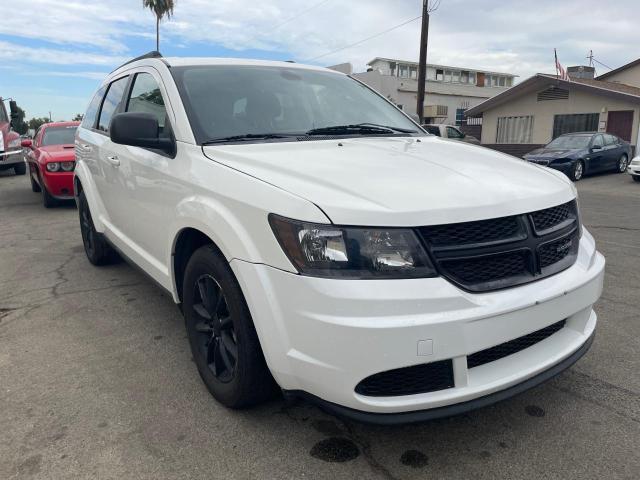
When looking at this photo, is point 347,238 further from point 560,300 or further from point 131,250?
point 131,250

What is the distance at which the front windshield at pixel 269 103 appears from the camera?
9.55ft

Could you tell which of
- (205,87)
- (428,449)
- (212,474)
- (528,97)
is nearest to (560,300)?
(428,449)

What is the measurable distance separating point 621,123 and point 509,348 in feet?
74.9

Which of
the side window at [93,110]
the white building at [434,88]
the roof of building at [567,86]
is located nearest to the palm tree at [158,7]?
the white building at [434,88]

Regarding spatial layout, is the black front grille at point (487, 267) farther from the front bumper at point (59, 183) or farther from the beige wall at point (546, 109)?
the beige wall at point (546, 109)

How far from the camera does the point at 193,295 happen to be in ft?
8.91

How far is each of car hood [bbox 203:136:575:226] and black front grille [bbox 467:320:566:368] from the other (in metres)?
0.54

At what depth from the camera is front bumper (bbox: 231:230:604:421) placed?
6.05 feet

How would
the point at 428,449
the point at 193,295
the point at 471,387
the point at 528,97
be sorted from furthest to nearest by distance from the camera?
the point at 528,97, the point at 193,295, the point at 428,449, the point at 471,387

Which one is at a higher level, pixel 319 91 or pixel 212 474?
pixel 319 91

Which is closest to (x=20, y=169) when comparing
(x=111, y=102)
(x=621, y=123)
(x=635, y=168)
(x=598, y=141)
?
(x=111, y=102)

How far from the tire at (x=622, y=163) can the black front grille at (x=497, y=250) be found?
17234mm

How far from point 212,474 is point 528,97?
26.4 m

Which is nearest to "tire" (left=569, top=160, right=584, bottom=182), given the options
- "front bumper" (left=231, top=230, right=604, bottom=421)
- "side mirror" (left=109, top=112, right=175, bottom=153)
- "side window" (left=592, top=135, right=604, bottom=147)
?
"side window" (left=592, top=135, right=604, bottom=147)
